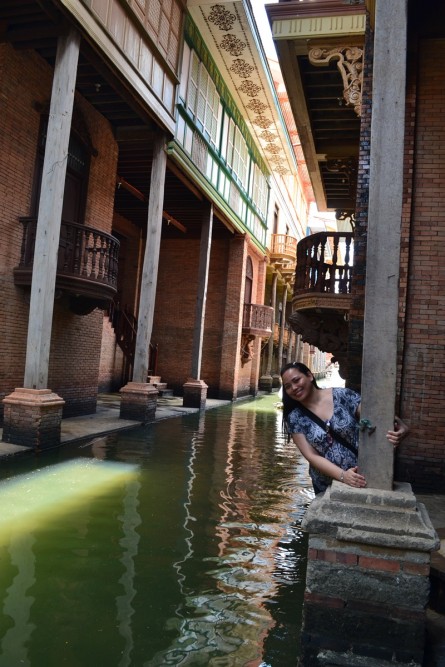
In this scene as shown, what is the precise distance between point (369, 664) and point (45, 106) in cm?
1067

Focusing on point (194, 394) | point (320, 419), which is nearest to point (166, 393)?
point (194, 394)

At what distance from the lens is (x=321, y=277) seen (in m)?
10.0

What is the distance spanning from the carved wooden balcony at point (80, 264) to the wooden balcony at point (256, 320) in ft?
37.4

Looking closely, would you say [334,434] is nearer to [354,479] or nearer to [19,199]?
[354,479]

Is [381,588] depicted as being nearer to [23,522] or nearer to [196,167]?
[23,522]

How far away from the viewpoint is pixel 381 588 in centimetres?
281

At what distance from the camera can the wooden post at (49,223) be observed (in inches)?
329

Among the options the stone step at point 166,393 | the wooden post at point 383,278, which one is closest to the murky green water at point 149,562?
the wooden post at point 383,278

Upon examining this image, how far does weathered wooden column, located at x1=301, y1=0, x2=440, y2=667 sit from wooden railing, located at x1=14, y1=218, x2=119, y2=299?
798 cm

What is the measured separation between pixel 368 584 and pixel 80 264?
358 inches

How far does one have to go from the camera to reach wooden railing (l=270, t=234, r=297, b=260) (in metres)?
26.2

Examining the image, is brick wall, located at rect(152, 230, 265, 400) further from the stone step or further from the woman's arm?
the woman's arm

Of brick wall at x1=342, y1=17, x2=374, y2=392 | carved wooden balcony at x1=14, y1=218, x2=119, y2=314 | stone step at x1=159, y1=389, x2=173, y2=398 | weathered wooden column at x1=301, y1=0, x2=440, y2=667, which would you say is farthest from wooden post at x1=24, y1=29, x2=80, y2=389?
stone step at x1=159, y1=389, x2=173, y2=398

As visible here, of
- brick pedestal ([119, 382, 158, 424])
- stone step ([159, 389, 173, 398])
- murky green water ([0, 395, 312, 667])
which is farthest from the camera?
stone step ([159, 389, 173, 398])
